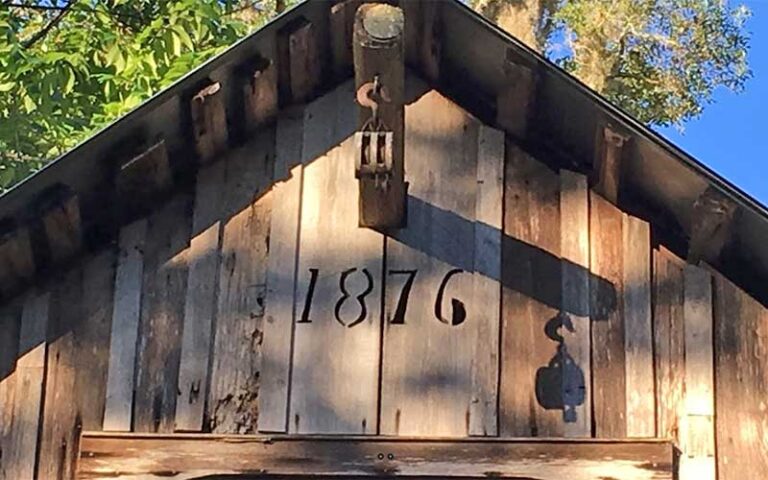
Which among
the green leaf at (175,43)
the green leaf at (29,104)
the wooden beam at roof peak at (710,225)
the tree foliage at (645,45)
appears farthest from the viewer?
the tree foliage at (645,45)

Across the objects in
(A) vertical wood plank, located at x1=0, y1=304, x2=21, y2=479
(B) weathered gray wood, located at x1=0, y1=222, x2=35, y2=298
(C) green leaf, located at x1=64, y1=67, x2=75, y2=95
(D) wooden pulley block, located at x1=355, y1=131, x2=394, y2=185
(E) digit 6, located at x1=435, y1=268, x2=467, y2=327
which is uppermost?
(C) green leaf, located at x1=64, y1=67, x2=75, y2=95

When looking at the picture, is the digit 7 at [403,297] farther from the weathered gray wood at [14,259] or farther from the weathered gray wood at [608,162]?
the weathered gray wood at [14,259]

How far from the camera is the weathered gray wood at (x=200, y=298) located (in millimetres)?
5707

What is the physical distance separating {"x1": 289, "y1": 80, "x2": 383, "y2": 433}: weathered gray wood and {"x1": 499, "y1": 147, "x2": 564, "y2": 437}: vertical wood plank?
0.51 meters

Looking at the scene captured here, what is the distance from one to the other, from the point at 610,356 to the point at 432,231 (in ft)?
2.82

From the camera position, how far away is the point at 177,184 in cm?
609

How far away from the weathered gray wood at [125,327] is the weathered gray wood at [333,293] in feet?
2.06

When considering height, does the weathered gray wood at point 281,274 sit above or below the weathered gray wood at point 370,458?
above

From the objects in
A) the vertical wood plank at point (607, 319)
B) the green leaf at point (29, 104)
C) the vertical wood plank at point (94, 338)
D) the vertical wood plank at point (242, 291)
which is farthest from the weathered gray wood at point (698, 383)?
the green leaf at point (29, 104)

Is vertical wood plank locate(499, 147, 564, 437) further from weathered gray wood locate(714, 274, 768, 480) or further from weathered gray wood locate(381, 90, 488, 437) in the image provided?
weathered gray wood locate(714, 274, 768, 480)

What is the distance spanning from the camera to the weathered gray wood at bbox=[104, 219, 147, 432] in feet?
18.7

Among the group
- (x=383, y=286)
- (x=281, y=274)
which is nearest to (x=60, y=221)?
(x=281, y=274)

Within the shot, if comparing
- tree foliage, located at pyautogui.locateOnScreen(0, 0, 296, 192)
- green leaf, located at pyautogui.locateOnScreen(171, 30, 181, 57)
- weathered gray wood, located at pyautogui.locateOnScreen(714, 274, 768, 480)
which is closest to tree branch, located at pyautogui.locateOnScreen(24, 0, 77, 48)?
tree foliage, located at pyautogui.locateOnScreen(0, 0, 296, 192)

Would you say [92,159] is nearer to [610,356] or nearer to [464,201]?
[464,201]
